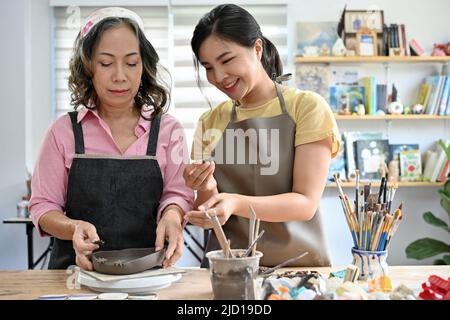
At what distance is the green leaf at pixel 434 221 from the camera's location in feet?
12.3

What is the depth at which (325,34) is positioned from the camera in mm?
4020

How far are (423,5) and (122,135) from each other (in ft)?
10.8

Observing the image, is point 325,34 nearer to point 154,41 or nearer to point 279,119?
point 154,41

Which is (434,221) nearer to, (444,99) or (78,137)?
(444,99)

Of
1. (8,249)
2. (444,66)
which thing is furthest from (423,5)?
(8,249)

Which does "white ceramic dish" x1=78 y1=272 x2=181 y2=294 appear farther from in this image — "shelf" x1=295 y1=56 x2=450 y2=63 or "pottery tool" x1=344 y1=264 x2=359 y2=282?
"shelf" x1=295 y1=56 x2=450 y2=63

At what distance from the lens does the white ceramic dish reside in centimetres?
105

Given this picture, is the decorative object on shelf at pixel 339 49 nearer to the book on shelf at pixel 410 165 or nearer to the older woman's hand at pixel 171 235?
the book on shelf at pixel 410 165

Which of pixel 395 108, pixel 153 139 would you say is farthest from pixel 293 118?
pixel 395 108

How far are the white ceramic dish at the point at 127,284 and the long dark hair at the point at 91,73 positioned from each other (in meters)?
0.49

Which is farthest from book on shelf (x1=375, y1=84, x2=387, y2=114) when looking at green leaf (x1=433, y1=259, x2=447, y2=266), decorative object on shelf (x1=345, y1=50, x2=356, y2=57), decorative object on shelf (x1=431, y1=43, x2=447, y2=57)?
green leaf (x1=433, y1=259, x2=447, y2=266)

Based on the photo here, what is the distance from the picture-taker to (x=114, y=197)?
1.38 m

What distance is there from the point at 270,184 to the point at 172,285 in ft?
1.26

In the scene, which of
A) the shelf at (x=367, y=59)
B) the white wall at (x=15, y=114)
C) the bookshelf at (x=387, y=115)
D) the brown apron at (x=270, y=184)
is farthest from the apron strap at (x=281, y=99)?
the white wall at (x=15, y=114)
